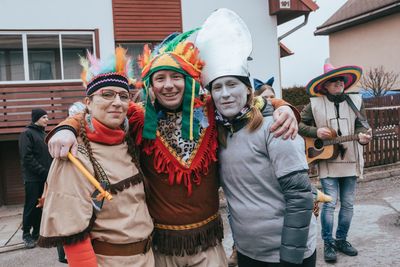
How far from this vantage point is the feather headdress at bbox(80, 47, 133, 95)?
2275mm

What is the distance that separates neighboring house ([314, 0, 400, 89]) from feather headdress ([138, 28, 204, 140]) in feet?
64.7

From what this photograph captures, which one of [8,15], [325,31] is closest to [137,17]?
[8,15]

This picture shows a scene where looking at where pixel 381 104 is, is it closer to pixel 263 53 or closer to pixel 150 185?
pixel 263 53

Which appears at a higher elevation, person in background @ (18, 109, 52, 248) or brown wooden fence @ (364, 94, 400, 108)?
brown wooden fence @ (364, 94, 400, 108)

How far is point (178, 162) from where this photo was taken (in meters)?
2.41

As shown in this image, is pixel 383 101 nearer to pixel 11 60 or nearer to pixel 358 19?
pixel 358 19

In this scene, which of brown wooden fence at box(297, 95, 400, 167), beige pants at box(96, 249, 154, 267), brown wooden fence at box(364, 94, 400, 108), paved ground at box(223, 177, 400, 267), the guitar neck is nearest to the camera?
beige pants at box(96, 249, 154, 267)

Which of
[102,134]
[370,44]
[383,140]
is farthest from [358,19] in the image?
[102,134]

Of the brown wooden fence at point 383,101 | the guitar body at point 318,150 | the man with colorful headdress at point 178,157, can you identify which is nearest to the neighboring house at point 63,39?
the brown wooden fence at point 383,101

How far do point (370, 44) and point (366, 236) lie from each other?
751 inches

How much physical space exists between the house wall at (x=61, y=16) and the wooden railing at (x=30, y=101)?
4.33ft

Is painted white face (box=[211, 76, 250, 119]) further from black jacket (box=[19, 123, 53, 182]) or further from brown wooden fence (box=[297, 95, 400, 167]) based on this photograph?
brown wooden fence (box=[297, 95, 400, 167])

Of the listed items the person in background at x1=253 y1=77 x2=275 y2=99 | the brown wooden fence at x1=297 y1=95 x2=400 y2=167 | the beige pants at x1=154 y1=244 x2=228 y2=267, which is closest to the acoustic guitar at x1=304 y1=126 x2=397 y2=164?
the person in background at x1=253 y1=77 x2=275 y2=99

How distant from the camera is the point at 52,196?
6.51ft
